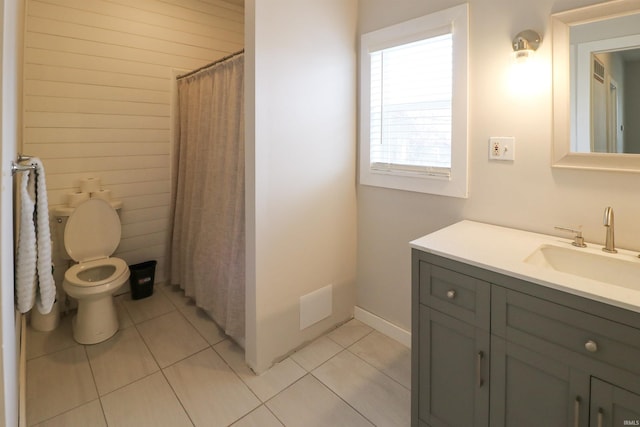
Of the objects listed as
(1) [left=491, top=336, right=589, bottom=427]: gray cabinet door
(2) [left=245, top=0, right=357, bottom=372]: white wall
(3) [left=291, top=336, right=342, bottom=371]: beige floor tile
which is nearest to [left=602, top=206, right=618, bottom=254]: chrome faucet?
(1) [left=491, top=336, right=589, bottom=427]: gray cabinet door

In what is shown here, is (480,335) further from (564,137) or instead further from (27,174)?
(27,174)

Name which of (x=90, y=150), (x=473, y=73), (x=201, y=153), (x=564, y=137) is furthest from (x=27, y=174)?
(x=564, y=137)

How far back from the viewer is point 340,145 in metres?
2.33

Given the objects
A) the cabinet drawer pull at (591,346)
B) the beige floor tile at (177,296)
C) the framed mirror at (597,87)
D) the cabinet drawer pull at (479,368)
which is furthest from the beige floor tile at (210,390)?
the framed mirror at (597,87)

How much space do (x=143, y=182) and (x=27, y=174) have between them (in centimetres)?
172

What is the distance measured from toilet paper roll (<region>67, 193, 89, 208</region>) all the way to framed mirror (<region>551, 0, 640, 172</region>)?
3.09 metres

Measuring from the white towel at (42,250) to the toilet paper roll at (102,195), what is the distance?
139 centimetres

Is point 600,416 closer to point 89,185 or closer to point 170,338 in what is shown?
point 170,338

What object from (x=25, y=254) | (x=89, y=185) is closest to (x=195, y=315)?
(x=89, y=185)

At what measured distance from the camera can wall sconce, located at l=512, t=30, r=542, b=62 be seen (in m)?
1.55

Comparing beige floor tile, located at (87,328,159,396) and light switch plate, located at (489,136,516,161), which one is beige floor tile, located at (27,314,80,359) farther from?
light switch plate, located at (489,136,516,161)

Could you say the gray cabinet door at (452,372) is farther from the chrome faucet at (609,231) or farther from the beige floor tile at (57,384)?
the beige floor tile at (57,384)

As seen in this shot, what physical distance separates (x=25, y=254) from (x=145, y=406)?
100 cm

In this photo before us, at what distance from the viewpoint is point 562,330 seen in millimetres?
1104
